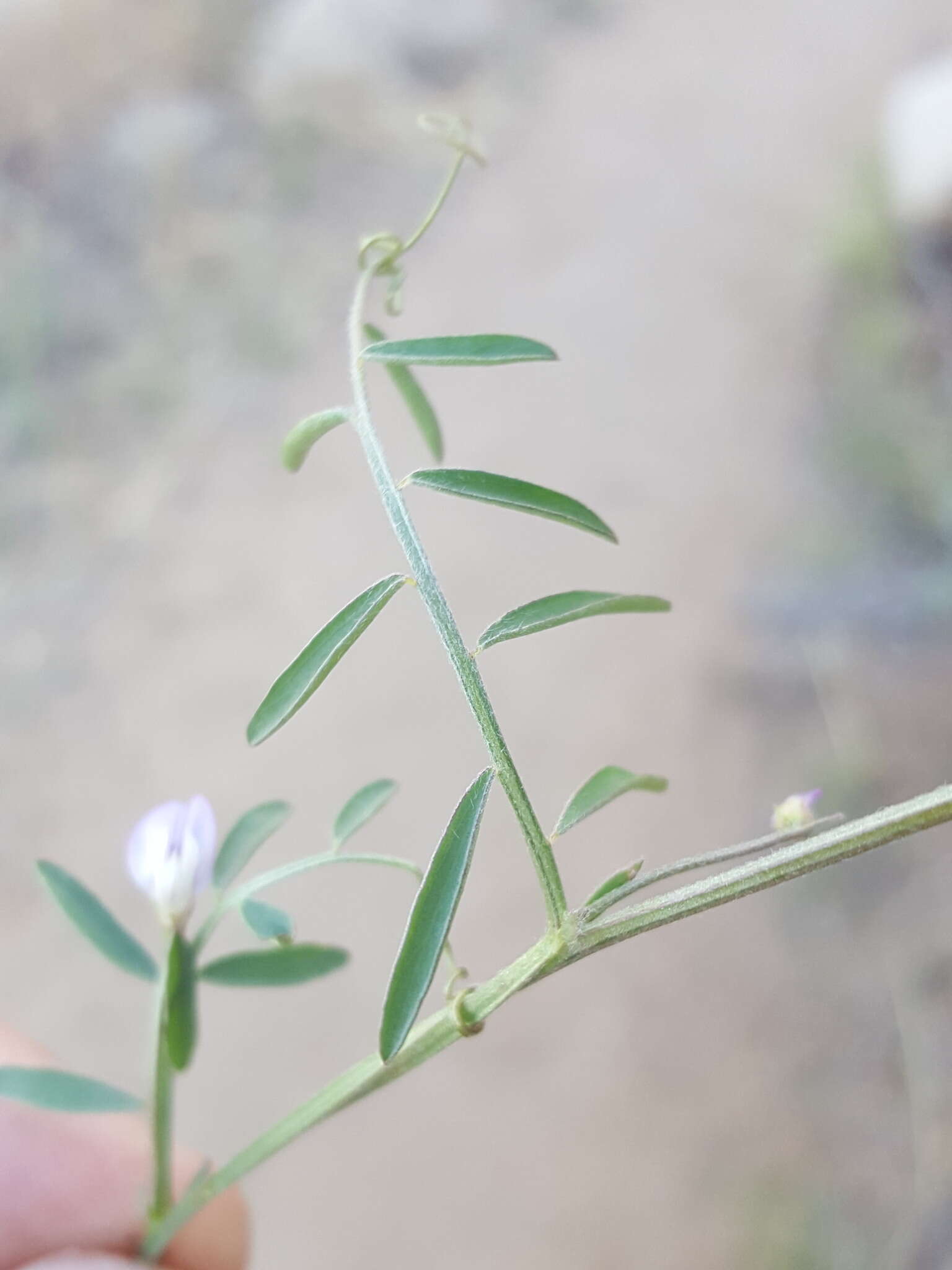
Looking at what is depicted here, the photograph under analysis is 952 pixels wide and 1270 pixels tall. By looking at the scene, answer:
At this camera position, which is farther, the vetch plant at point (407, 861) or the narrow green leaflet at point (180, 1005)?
the narrow green leaflet at point (180, 1005)

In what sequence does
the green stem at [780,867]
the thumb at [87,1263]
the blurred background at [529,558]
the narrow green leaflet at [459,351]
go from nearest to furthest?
the green stem at [780,867]
the narrow green leaflet at [459,351]
the thumb at [87,1263]
the blurred background at [529,558]

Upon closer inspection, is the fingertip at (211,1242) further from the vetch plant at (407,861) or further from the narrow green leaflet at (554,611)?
the narrow green leaflet at (554,611)

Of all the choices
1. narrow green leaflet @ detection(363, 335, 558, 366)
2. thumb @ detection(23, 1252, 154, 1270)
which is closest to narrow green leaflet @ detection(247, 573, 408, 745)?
narrow green leaflet @ detection(363, 335, 558, 366)

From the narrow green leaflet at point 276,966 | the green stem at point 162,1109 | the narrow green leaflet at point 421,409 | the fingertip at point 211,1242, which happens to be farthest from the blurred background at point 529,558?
the narrow green leaflet at point 421,409

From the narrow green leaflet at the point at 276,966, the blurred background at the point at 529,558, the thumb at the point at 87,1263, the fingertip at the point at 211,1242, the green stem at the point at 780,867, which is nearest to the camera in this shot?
the green stem at the point at 780,867

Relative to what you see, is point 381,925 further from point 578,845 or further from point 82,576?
point 82,576

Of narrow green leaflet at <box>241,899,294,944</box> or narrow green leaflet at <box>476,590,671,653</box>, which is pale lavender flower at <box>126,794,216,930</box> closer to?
narrow green leaflet at <box>241,899,294,944</box>

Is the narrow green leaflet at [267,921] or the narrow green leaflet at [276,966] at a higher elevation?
the narrow green leaflet at [267,921]

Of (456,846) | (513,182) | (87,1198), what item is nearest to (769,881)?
(456,846)

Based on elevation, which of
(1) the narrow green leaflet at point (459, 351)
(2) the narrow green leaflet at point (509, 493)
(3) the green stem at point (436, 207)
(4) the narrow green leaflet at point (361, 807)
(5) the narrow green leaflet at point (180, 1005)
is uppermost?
(3) the green stem at point (436, 207)
